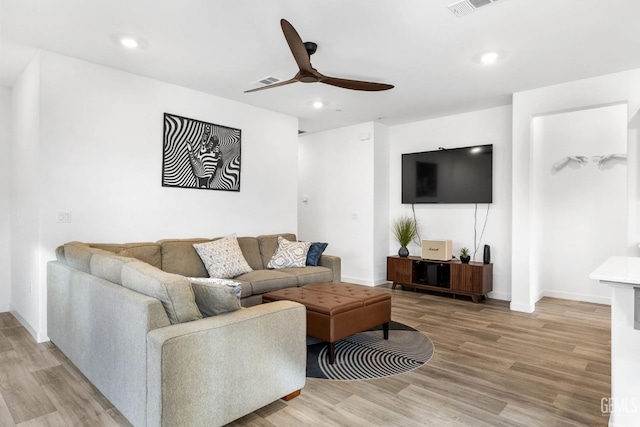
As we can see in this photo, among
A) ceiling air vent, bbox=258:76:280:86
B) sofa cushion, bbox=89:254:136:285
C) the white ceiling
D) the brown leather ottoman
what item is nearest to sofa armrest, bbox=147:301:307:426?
the brown leather ottoman

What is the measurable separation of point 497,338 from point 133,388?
10.2 ft

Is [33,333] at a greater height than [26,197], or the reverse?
[26,197]

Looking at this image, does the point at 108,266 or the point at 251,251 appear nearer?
the point at 108,266

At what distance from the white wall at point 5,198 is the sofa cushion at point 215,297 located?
3.68m

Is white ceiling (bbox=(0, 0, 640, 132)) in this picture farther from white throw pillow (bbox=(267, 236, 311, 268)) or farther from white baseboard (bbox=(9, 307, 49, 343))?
white baseboard (bbox=(9, 307, 49, 343))

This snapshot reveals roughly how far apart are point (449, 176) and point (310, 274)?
2.66m

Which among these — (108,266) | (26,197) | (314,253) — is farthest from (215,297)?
(26,197)

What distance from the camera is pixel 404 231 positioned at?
5781mm

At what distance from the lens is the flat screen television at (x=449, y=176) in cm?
513

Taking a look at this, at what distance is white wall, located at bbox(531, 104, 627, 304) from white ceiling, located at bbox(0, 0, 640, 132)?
1.38 metres

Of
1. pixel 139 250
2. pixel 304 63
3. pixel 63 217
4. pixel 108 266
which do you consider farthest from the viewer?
pixel 139 250

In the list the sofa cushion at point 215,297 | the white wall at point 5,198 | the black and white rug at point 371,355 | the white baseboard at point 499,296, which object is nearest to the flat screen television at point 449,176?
the white baseboard at point 499,296

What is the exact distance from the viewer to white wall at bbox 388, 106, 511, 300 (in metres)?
5.07

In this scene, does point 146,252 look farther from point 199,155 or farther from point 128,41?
point 128,41
